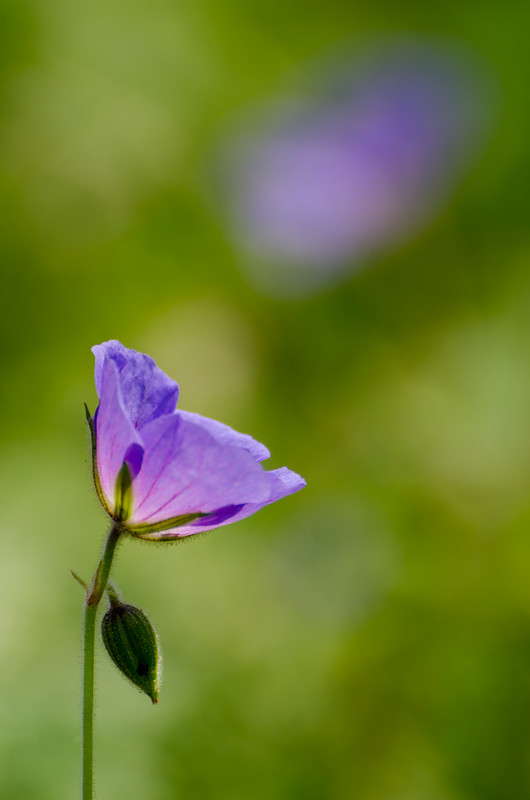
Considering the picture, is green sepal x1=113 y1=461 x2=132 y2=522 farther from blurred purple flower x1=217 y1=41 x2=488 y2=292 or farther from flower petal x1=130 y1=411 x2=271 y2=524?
blurred purple flower x1=217 y1=41 x2=488 y2=292

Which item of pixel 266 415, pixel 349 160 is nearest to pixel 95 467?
pixel 266 415

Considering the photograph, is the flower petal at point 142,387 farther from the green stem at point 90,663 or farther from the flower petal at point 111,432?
the green stem at point 90,663

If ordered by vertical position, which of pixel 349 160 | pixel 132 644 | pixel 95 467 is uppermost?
pixel 349 160

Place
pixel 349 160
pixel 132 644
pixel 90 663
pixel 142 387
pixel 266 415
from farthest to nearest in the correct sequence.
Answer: pixel 349 160 < pixel 266 415 < pixel 142 387 < pixel 132 644 < pixel 90 663

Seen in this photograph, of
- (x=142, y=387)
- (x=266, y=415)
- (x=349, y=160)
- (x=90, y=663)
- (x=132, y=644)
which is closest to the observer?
(x=90, y=663)

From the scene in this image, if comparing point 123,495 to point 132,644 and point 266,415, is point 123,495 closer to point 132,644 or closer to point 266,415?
point 132,644

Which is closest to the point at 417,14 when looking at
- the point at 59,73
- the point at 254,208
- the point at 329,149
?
the point at 329,149

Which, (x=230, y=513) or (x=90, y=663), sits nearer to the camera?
(x=90, y=663)

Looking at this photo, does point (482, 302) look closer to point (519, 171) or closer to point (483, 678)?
point (519, 171)
